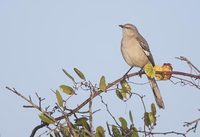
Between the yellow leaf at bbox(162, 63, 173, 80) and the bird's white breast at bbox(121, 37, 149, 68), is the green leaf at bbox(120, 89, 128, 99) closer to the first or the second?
the yellow leaf at bbox(162, 63, 173, 80)

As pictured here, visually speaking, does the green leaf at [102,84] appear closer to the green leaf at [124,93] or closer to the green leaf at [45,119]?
the green leaf at [124,93]

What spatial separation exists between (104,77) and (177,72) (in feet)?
1.53

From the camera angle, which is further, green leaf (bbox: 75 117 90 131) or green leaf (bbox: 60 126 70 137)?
green leaf (bbox: 75 117 90 131)

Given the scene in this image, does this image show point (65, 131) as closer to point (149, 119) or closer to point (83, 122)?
point (83, 122)

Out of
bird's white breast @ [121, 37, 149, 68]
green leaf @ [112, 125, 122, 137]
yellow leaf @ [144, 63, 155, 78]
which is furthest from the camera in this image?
bird's white breast @ [121, 37, 149, 68]

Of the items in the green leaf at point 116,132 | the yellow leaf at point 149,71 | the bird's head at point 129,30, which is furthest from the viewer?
the bird's head at point 129,30

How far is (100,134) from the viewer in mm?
2234

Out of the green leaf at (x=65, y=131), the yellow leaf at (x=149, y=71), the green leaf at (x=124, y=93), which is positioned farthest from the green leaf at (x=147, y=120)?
the green leaf at (x=65, y=131)

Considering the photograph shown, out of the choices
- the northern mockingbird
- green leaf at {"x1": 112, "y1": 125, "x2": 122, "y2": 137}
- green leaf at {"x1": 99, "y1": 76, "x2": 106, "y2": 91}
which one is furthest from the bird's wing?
green leaf at {"x1": 112, "y1": 125, "x2": 122, "y2": 137}

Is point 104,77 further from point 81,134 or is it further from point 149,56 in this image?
point 149,56

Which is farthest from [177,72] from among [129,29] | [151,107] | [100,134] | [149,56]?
[129,29]

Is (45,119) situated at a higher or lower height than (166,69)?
lower

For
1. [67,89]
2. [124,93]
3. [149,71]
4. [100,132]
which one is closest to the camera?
[100,132]

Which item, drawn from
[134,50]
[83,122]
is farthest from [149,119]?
[134,50]
